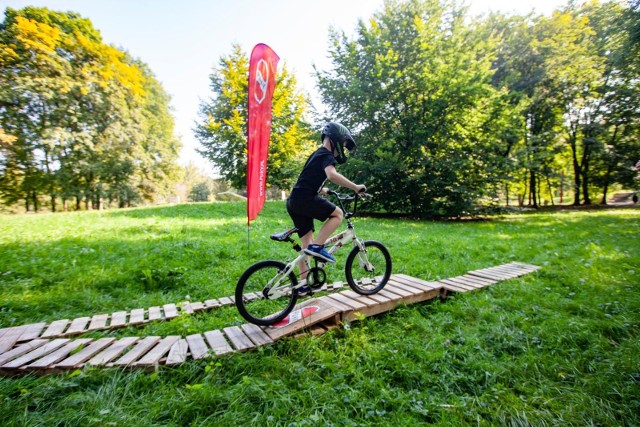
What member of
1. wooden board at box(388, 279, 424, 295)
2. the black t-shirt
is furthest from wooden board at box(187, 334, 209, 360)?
A: wooden board at box(388, 279, 424, 295)

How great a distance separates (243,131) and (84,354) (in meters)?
19.4

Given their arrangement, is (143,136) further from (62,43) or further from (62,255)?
(62,255)

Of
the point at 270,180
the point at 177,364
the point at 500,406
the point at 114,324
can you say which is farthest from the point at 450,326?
the point at 270,180

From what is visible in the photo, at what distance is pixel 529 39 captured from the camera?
20750mm

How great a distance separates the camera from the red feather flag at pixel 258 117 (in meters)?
4.57

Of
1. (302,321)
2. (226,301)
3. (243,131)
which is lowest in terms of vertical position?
(226,301)

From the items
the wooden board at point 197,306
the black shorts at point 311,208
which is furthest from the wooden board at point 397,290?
the wooden board at point 197,306

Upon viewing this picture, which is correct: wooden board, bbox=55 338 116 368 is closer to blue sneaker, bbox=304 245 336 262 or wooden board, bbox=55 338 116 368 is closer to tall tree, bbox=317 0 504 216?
blue sneaker, bbox=304 245 336 262

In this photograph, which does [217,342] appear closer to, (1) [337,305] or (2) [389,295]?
(1) [337,305]

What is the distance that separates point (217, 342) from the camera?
3.06 m

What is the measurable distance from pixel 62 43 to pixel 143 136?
8.22m

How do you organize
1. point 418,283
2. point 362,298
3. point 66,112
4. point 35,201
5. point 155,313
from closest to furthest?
1. point 155,313
2. point 362,298
3. point 418,283
4. point 66,112
5. point 35,201

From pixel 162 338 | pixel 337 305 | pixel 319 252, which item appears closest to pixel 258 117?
pixel 319 252

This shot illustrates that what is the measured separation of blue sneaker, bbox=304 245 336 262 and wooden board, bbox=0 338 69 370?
9.01 feet
